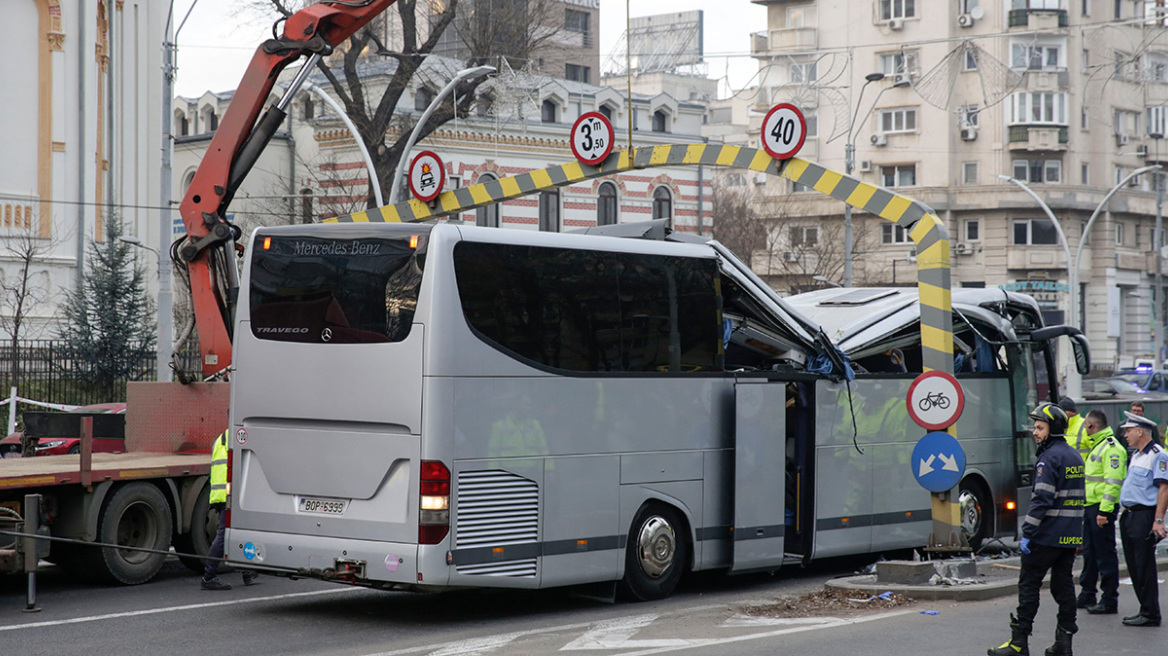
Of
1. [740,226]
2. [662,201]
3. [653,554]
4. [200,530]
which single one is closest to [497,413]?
[653,554]

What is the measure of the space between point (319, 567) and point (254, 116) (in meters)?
6.72

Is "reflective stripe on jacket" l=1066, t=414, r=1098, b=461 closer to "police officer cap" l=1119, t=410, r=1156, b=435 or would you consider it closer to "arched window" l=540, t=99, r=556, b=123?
"police officer cap" l=1119, t=410, r=1156, b=435

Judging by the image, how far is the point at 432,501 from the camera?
406 inches

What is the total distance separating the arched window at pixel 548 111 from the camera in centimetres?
5191

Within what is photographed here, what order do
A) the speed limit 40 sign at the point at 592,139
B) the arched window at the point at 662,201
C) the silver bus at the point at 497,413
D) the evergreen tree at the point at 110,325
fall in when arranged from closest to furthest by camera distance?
the silver bus at the point at 497,413
the speed limit 40 sign at the point at 592,139
the evergreen tree at the point at 110,325
the arched window at the point at 662,201

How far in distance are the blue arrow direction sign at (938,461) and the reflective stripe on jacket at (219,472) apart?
6.41 meters

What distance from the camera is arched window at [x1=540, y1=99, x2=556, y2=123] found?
51906 mm

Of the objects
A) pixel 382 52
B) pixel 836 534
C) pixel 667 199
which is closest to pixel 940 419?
pixel 836 534

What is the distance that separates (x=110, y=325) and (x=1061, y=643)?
26913 mm

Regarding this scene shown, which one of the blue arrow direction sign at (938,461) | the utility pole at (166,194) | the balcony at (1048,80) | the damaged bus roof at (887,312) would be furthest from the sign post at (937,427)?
the balcony at (1048,80)

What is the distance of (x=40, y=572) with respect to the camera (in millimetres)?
13914

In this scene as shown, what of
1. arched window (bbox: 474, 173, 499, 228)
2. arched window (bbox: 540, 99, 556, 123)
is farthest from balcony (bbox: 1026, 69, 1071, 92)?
arched window (bbox: 474, 173, 499, 228)

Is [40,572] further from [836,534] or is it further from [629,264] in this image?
[836,534]

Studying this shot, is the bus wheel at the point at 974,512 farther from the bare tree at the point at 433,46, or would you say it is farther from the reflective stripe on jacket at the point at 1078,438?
the bare tree at the point at 433,46
